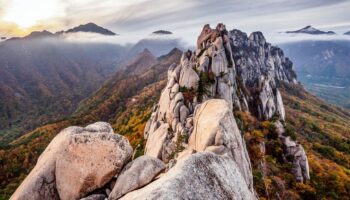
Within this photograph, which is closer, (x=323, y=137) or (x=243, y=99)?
(x=243, y=99)

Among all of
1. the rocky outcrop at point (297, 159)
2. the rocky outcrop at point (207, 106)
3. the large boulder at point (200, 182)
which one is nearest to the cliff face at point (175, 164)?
the large boulder at point (200, 182)

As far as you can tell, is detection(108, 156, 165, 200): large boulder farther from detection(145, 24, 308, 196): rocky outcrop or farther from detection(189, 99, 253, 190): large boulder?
detection(189, 99, 253, 190): large boulder

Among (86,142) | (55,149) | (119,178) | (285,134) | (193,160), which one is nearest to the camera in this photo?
(193,160)

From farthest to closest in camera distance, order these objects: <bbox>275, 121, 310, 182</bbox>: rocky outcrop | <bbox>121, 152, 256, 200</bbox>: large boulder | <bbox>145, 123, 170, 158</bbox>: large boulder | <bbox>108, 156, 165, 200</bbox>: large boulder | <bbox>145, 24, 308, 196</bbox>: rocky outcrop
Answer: <bbox>275, 121, 310, 182</bbox>: rocky outcrop, <bbox>145, 123, 170, 158</bbox>: large boulder, <bbox>145, 24, 308, 196</bbox>: rocky outcrop, <bbox>108, 156, 165, 200</bbox>: large boulder, <bbox>121, 152, 256, 200</bbox>: large boulder

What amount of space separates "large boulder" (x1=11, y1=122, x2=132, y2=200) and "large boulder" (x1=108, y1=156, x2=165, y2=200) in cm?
111

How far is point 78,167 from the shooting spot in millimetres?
20078

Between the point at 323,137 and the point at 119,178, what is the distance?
154107mm

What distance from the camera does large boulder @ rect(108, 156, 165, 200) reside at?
18125mm

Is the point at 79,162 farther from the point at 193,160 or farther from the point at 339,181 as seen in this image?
the point at 339,181

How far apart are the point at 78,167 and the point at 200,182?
10.7 metres

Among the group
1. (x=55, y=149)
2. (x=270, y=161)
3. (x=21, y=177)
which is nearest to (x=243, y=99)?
(x=270, y=161)

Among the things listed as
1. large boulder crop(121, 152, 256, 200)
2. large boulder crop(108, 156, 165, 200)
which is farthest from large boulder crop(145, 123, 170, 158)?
large boulder crop(121, 152, 256, 200)

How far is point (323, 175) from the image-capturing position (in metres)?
82.5

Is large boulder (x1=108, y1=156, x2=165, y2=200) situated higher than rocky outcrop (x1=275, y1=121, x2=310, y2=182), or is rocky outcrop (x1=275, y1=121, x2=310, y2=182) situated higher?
large boulder (x1=108, y1=156, x2=165, y2=200)
